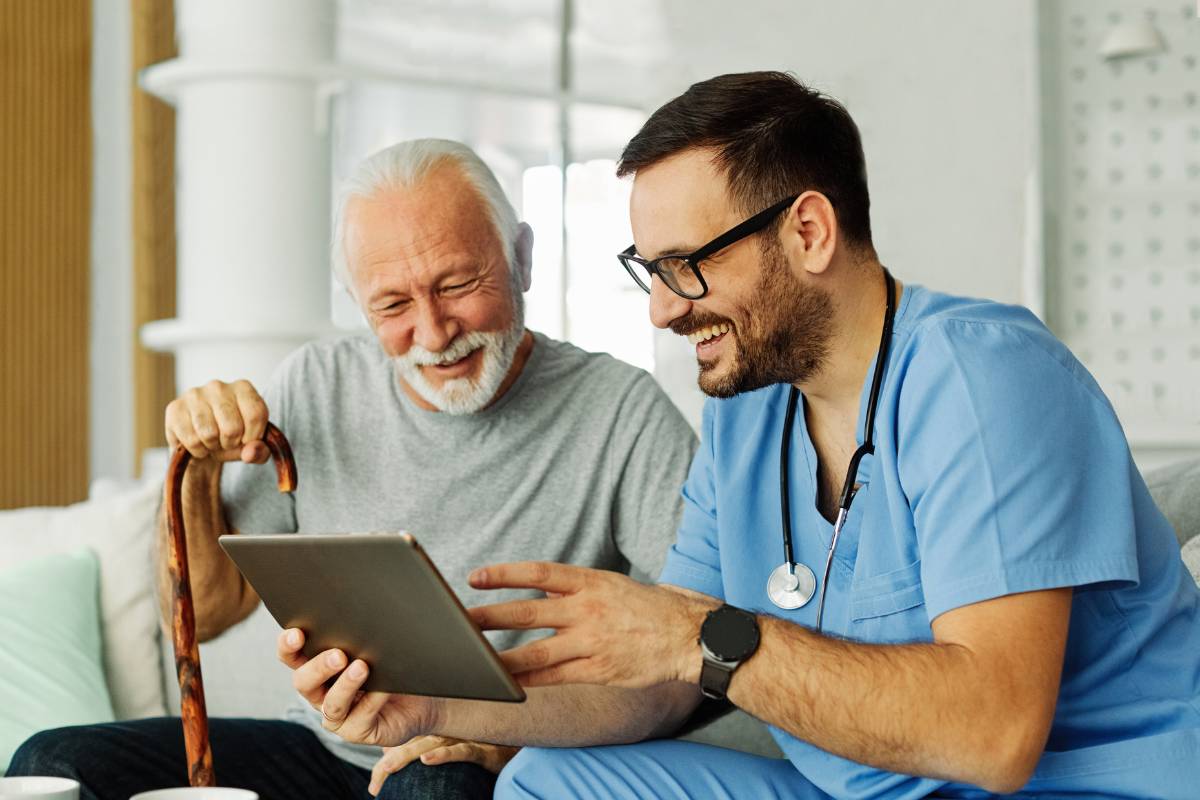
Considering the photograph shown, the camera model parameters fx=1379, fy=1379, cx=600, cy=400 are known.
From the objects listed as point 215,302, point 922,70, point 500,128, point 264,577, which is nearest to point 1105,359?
point 922,70

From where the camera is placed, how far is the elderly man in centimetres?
189

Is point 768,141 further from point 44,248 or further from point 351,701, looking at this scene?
point 44,248

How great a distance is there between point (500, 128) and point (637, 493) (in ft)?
6.79

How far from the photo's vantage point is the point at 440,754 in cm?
165

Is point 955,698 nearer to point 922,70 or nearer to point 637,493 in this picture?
point 637,493

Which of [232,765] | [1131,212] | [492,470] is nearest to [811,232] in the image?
[492,470]

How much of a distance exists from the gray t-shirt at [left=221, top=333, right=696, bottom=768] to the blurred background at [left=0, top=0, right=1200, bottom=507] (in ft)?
2.62

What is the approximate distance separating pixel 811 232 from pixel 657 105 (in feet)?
7.38

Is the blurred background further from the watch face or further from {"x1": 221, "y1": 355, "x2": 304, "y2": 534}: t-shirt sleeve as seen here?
the watch face

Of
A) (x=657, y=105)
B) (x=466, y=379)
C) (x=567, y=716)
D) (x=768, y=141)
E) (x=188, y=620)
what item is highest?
(x=657, y=105)

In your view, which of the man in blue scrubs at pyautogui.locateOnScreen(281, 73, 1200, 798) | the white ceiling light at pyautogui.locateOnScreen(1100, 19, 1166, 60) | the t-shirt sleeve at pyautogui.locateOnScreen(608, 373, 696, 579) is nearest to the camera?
the man in blue scrubs at pyautogui.locateOnScreen(281, 73, 1200, 798)

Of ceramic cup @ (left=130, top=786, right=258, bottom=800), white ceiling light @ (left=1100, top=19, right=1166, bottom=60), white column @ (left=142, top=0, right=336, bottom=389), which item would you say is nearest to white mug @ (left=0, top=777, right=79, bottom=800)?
ceramic cup @ (left=130, top=786, right=258, bottom=800)

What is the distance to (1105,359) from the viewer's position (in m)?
3.21

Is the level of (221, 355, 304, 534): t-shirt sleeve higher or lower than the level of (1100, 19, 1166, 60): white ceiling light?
lower
